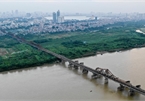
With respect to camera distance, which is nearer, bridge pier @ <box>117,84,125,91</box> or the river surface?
the river surface

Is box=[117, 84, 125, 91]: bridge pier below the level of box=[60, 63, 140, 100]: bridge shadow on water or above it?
above

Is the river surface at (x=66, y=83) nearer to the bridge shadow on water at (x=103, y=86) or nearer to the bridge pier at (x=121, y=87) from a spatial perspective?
the bridge shadow on water at (x=103, y=86)

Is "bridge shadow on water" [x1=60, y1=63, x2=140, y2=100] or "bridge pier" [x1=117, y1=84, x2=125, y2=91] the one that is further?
"bridge pier" [x1=117, y1=84, x2=125, y2=91]

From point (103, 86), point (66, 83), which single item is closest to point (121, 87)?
point (103, 86)

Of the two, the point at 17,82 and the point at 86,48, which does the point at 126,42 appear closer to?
the point at 86,48

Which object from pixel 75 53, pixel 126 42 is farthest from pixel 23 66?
pixel 126 42

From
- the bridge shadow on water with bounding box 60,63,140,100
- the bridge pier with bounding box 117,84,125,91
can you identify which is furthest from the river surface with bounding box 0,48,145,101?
the bridge pier with bounding box 117,84,125,91

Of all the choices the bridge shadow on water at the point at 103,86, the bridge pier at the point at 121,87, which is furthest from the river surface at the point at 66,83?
the bridge pier at the point at 121,87

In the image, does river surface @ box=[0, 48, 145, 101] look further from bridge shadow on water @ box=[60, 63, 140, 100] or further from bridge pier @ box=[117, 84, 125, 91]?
bridge pier @ box=[117, 84, 125, 91]

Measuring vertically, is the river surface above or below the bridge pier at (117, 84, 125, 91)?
below
